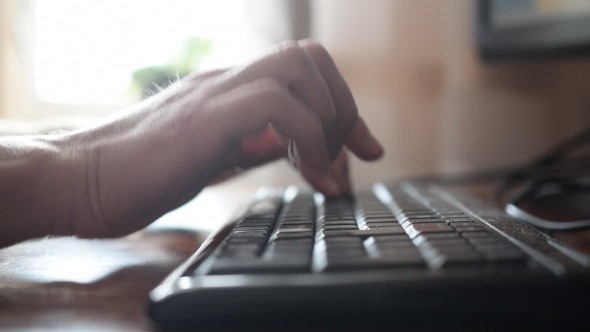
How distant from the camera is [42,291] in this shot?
1.01ft

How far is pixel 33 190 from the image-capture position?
0.39 m

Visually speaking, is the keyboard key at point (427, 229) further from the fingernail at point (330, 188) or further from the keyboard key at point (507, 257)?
the fingernail at point (330, 188)

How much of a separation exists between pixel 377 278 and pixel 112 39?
137cm

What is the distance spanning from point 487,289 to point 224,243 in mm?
153

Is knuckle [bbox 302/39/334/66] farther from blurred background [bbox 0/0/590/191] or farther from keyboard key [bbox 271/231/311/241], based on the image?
blurred background [bbox 0/0/590/191]

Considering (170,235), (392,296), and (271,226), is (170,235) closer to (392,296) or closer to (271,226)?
(271,226)

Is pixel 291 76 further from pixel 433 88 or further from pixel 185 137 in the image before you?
pixel 433 88

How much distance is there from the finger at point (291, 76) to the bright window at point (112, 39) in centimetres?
93

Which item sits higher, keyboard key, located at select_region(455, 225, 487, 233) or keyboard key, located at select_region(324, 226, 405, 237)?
keyboard key, located at select_region(324, 226, 405, 237)

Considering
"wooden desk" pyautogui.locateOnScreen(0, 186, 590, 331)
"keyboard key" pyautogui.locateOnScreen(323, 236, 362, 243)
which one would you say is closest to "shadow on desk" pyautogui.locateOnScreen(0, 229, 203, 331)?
"wooden desk" pyautogui.locateOnScreen(0, 186, 590, 331)

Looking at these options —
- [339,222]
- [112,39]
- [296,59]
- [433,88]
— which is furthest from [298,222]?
[112,39]

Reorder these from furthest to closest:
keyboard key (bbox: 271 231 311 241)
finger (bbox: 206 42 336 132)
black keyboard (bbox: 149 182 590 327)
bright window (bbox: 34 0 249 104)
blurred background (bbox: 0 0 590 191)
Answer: bright window (bbox: 34 0 249 104) → blurred background (bbox: 0 0 590 191) → finger (bbox: 206 42 336 132) → keyboard key (bbox: 271 231 311 241) → black keyboard (bbox: 149 182 590 327)

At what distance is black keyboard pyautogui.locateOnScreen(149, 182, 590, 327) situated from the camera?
0.22 meters

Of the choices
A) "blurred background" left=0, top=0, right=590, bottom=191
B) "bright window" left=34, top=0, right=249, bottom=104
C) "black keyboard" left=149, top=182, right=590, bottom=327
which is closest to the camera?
"black keyboard" left=149, top=182, right=590, bottom=327
